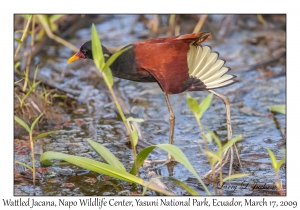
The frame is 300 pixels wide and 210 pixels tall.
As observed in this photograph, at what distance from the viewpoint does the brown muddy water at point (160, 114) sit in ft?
12.2

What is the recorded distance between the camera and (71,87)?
578 centimetres

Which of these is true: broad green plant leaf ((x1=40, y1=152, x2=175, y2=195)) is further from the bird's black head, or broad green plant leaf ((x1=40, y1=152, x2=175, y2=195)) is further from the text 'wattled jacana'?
the bird's black head

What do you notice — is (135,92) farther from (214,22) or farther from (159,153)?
(214,22)

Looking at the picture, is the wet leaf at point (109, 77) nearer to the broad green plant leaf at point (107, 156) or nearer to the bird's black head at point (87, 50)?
the broad green plant leaf at point (107, 156)

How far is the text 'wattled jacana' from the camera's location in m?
3.69

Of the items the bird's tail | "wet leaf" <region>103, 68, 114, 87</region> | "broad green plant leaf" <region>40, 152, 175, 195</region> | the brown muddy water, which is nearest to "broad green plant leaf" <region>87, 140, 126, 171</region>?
"broad green plant leaf" <region>40, 152, 175, 195</region>

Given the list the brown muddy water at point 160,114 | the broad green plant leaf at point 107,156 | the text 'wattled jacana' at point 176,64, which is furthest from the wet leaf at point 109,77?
the brown muddy water at point 160,114

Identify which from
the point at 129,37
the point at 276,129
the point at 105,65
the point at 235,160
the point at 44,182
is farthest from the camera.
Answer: the point at 129,37

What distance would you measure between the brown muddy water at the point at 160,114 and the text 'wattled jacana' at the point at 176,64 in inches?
27.4

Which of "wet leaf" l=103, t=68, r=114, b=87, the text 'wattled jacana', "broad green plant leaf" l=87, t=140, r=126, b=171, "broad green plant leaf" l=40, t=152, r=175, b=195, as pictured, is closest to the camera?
"wet leaf" l=103, t=68, r=114, b=87

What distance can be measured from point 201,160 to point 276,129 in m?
1.00

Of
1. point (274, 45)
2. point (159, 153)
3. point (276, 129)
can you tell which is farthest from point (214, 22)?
point (159, 153)

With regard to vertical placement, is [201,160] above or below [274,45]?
below

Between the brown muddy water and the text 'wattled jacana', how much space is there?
27.4 inches
